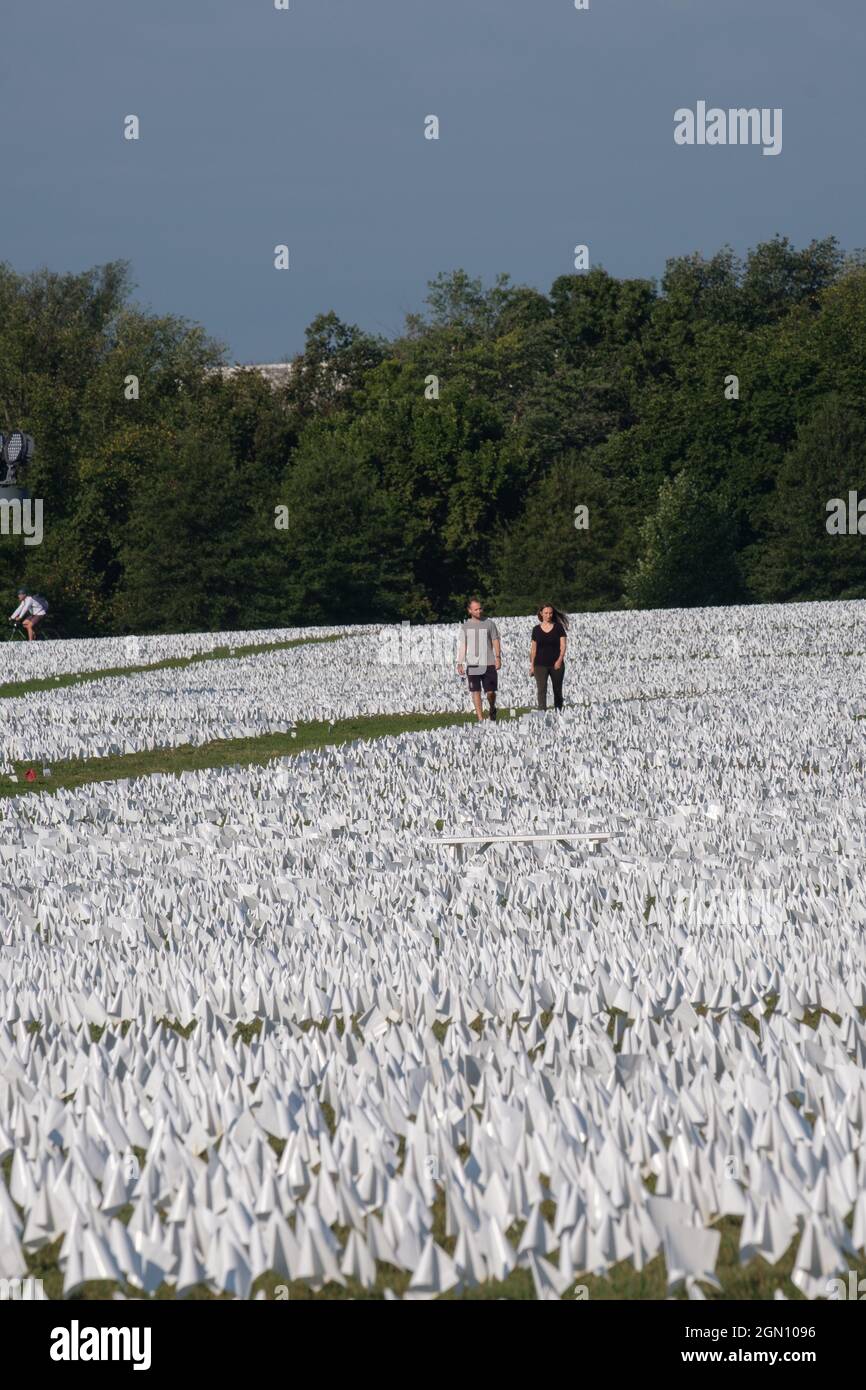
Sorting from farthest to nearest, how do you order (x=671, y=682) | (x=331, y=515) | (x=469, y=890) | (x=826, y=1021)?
(x=331, y=515), (x=671, y=682), (x=469, y=890), (x=826, y=1021)

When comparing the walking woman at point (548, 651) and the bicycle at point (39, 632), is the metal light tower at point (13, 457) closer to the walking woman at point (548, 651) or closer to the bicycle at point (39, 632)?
the walking woman at point (548, 651)

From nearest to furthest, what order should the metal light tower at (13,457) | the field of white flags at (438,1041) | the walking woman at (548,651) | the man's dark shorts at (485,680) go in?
the field of white flags at (438,1041)
the man's dark shorts at (485,680)
the walking woman at (548,651)
the metal light tower at (13,457)

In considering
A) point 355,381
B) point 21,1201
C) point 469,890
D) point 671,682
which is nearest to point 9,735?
point 671,682

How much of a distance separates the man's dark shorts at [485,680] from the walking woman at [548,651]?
2.99 feet

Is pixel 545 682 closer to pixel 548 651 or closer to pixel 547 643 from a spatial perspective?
pixel 548 651

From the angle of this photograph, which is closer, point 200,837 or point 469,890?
point 469,890

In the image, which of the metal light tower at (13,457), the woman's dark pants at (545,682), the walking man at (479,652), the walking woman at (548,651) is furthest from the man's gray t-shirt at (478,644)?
the metal light tower at (13,457)

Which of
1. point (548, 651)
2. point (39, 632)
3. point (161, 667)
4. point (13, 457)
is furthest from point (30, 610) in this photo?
point (548, 651)

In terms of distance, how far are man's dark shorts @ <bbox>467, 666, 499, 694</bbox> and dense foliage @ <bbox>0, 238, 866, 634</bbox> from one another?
61500mm

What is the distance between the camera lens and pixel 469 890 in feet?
39.7

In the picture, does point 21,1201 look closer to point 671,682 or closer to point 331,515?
point 671,682

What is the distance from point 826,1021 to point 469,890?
4508 millimetres

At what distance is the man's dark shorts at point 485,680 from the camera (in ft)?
89.4

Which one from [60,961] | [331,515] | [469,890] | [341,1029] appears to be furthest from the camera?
[331,515]
